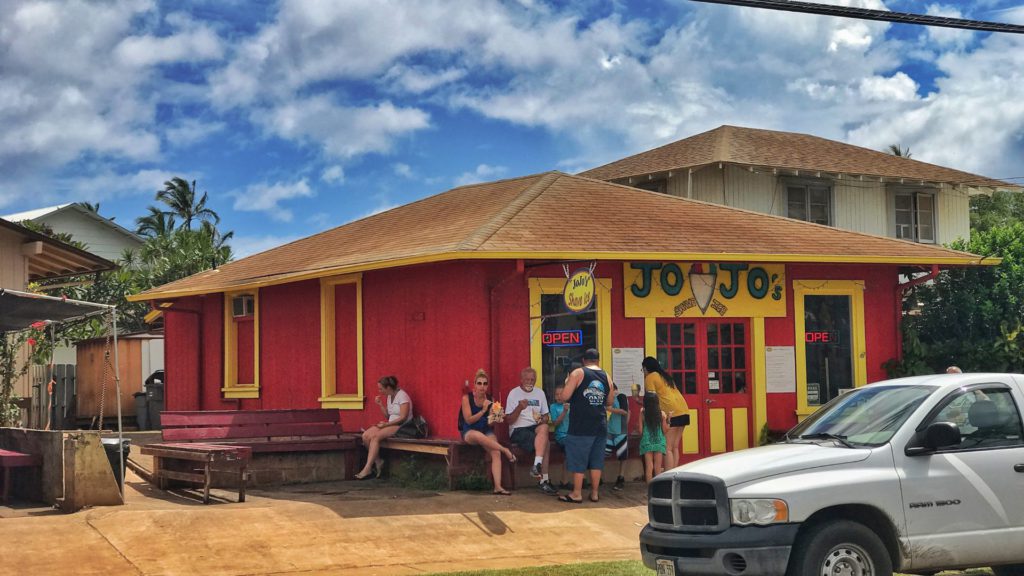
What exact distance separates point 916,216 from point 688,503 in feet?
78.7

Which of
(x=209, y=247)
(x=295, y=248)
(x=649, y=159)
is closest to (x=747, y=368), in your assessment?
(x=295, y=248)

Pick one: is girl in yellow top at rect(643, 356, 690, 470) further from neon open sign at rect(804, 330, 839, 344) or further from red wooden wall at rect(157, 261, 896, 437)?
neon open sign at rect(804, 330, 839, 344)

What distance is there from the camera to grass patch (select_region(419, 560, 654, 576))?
31.4ft

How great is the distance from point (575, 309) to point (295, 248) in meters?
8.41

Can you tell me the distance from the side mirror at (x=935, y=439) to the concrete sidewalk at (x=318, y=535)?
3.64 meters

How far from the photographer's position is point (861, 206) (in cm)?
2883

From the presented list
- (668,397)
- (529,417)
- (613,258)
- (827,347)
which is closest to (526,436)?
(529,417)

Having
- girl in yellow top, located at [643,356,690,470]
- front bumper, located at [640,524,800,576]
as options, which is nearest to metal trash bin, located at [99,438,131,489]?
girl in yellow top, located at [643,356,690,470]

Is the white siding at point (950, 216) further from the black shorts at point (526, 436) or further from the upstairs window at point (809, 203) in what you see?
the black shorts at point (526, 436)

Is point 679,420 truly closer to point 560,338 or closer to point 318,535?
point 560,338

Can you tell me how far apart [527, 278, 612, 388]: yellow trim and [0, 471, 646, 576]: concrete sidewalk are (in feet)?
6.45

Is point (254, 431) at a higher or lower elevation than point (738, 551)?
higher

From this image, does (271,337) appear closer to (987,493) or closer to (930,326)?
(930,326)

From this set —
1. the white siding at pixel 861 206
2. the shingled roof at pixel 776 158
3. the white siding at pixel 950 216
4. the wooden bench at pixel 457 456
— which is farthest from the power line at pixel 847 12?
the white siding at pixel 950 216
